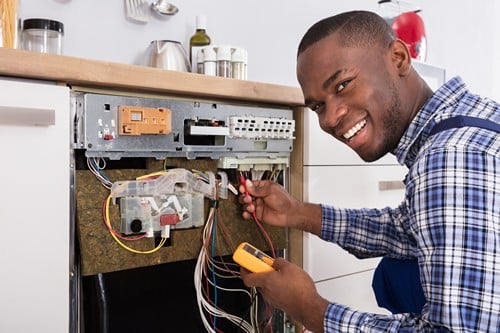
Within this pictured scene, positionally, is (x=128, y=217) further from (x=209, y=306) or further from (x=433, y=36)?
(x=433, y=36)

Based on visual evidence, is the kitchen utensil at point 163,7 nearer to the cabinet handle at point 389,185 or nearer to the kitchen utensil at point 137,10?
the kitchen utensil at point 137,10

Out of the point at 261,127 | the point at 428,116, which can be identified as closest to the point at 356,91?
the point at 428,116

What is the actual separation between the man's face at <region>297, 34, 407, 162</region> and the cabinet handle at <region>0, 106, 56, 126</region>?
0.46 metres

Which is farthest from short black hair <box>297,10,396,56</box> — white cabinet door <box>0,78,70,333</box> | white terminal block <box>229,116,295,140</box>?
white cabinet door <box>0,78,70,333</box>

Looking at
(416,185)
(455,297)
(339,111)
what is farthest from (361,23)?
(455,297)

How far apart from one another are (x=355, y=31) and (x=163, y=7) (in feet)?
2.16

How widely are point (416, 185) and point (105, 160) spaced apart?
0.58m

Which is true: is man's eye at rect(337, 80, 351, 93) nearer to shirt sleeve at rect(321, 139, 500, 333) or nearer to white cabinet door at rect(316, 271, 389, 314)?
shirt sleeve at rect(321, 139, 500, 333)

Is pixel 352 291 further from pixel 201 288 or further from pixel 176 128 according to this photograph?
pixel 176 128

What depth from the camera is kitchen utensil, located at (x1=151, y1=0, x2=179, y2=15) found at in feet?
4.20

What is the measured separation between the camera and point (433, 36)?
227 cm

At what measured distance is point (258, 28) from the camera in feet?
5.11

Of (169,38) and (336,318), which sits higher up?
(169,38)

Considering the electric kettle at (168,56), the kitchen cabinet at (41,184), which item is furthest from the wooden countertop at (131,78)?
the electric kettle at (168,56)
